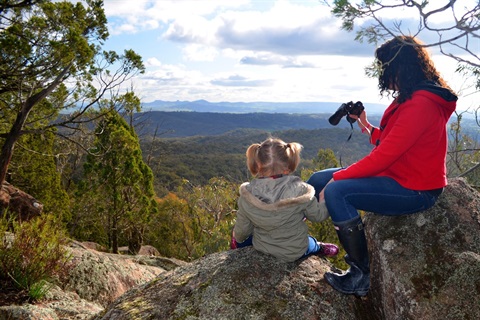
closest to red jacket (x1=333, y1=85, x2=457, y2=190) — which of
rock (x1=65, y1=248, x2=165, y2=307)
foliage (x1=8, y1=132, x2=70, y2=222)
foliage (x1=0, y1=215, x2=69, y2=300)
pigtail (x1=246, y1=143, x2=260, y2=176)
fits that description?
pigtail (x1=246, y1=143, x2=260, y2=176)

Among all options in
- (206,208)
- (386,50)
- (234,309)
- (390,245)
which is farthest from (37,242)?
(206,208)

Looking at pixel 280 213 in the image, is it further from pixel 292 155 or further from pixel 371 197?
pixel 371 197

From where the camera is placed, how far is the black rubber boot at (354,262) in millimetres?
3451

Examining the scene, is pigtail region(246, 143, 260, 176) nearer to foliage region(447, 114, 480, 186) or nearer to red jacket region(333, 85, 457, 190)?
red jacket region(333, 85, 457, 190)

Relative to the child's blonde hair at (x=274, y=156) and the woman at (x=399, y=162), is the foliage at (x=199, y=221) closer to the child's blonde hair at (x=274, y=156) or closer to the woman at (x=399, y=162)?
the child's blonde hair at (x=274, y=156)

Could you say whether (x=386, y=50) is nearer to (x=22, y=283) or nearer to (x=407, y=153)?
(x=407, y=153)

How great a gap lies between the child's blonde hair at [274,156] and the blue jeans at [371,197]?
17.8 inches

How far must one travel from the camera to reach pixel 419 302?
306 centimetres

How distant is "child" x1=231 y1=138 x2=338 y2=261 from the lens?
11.6ft

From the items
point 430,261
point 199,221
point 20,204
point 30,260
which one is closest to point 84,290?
point 30,260

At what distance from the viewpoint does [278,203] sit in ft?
11.4

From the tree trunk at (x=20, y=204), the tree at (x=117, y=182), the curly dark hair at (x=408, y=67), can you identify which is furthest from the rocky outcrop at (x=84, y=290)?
the tree at (x=117, y=182)

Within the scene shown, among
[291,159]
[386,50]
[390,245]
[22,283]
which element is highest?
[386,50]

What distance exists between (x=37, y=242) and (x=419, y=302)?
452 centimetres
